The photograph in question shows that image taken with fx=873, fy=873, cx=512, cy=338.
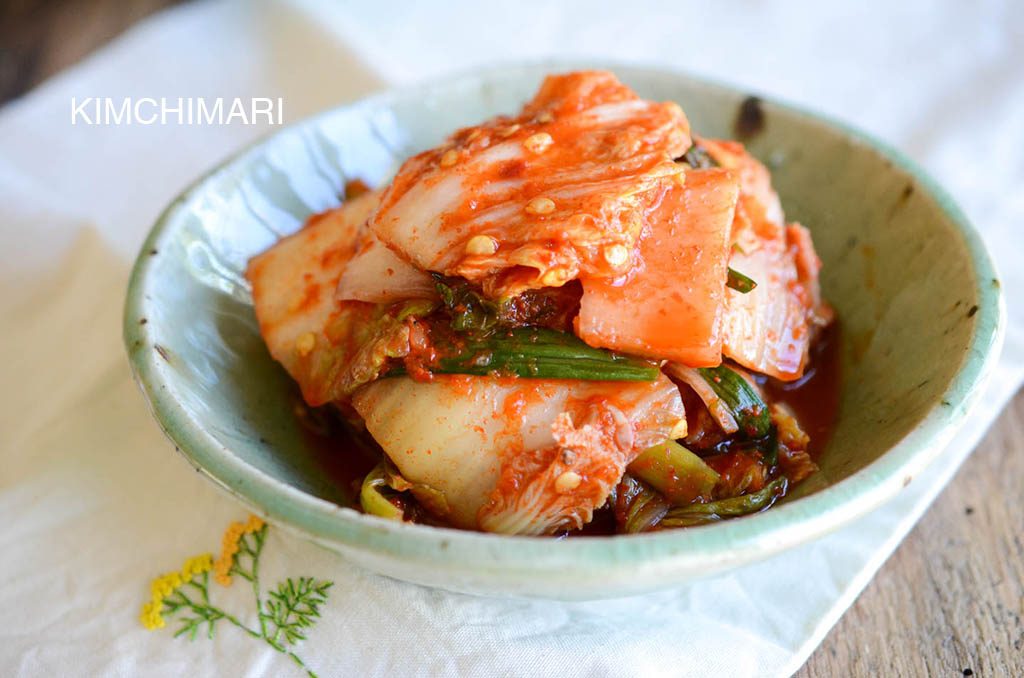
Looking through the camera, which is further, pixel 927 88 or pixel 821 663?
pixel 927 88

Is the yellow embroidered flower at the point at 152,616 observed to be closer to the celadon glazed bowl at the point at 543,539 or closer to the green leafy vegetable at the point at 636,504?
the celadon glazed bowl at the point at 543,539

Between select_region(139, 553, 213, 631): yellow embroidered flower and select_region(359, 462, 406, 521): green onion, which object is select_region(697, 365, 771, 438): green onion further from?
select_region(139, 553, 213, 631): yellow embroidered flower

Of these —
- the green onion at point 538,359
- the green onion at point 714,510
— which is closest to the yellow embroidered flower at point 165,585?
the green onion at point 538,359

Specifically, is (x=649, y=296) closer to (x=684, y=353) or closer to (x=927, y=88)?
(x=684, y=353)

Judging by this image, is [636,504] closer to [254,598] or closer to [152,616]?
[254,598]

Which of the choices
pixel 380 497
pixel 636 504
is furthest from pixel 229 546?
pixel 636 504

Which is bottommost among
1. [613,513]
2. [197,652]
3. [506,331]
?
[197,652]

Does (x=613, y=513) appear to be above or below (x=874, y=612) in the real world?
above

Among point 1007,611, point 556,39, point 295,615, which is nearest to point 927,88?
point 556,39
